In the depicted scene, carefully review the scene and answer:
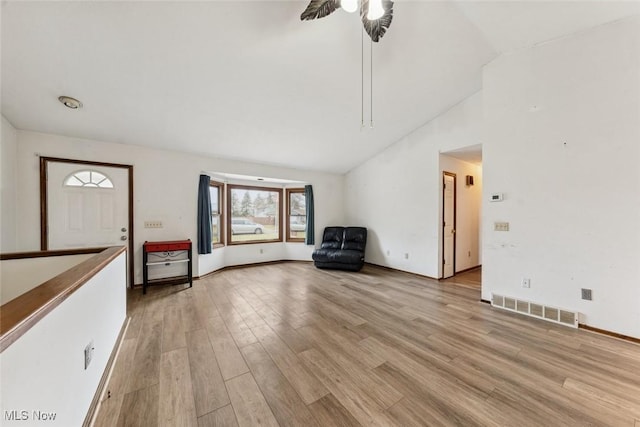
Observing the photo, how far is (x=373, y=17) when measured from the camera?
1830 millimetres

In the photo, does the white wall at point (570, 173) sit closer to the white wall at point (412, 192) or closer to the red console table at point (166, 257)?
the white wall at point (412, 192)

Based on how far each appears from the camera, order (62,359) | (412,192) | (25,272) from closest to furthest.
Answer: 1. (62,359)
2. (25,272)
3. (412,192)

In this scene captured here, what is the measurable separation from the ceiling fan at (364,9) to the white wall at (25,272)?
320 cm

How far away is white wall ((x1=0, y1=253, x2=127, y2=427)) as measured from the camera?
30.1 inches

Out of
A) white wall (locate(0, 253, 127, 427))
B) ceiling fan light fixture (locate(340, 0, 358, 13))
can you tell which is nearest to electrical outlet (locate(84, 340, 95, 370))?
white wall (locate(0, 253, 127, 427))

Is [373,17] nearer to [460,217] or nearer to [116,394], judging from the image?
[116,394]

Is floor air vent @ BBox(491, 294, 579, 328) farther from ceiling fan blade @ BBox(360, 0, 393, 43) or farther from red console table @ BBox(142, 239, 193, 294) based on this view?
red console table @ BBox(142, 239, 193, 294)

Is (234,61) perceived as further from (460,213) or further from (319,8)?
(460,213)

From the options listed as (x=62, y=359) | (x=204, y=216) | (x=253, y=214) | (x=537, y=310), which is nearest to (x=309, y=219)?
(x=253, y=214)

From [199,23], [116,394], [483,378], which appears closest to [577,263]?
[483,378]

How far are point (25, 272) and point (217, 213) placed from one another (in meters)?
3.10

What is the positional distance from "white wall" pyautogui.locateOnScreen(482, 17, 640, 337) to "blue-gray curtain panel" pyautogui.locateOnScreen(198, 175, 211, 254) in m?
4.68

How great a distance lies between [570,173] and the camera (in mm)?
2594

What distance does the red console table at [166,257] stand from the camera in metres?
3.65
